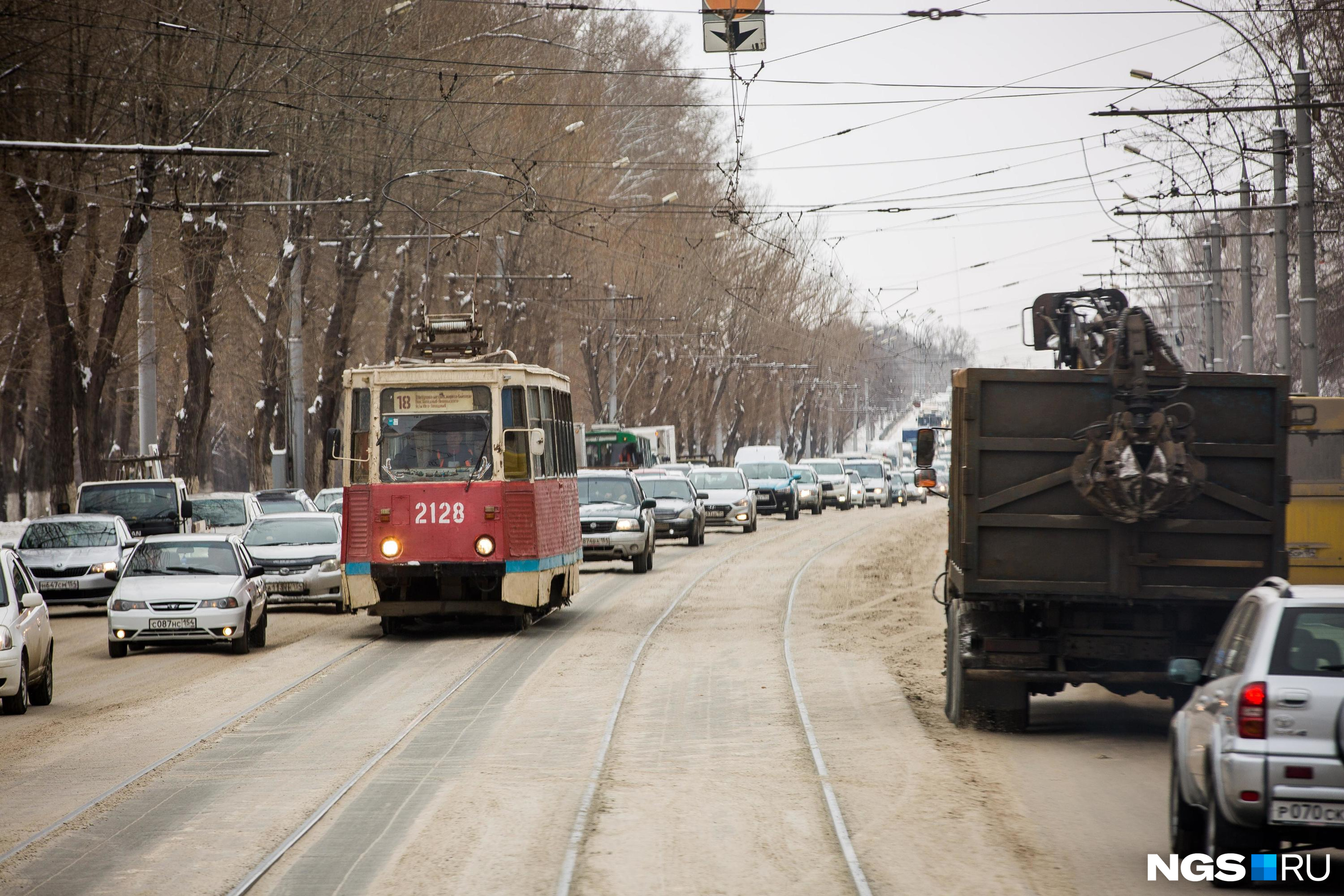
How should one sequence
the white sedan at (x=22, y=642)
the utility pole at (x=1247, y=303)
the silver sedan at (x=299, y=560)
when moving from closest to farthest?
the white sedan at (x=22, y=642)
the silver sedan at (x=299, y=560)
the utility pole at (x=1247, y=303)

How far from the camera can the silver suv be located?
7258mm

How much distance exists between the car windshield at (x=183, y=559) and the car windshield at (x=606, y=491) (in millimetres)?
13346

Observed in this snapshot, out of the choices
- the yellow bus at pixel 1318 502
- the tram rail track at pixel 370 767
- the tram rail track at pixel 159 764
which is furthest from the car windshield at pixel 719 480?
the yellow bus at pixel 1318 502

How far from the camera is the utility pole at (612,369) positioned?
6906 cm

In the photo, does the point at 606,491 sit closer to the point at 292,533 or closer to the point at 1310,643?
the point at 292,533

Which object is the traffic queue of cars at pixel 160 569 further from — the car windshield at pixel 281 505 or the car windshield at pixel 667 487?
the car windshield at pixel 667 487

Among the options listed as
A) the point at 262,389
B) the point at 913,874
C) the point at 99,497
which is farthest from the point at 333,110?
the point at 913,874

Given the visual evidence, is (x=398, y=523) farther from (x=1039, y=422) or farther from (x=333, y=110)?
(x=333, y=110)

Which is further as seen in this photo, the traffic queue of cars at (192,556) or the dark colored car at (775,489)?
the dark colored car at (775,489)

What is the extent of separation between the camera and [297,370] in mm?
40781

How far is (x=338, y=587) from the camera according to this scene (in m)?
25.9

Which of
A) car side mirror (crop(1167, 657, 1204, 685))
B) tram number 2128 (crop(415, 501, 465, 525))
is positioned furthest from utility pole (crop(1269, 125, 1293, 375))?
car side mirror (crop(1167, 657, 1204, 685))

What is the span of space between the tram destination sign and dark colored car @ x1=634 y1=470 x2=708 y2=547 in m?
21.0
